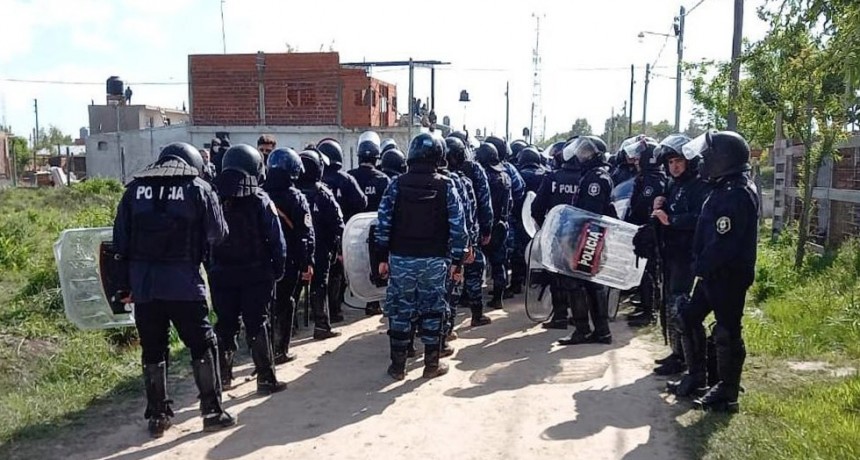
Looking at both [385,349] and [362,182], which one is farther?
[362,182]

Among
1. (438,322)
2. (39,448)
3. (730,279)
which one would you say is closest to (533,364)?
(438,322)

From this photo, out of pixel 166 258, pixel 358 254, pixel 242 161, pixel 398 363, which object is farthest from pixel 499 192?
pixel 166 258

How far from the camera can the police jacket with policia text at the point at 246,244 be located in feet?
18.9

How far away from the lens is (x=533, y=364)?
22.4 feet

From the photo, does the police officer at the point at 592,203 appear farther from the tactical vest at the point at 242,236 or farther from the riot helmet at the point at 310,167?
the tactical vest at the point at 242,236

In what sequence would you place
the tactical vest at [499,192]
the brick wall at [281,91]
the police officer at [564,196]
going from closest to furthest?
the police officer at [564,196], the tactical vest at [499,192], the brick wall at [281,91]

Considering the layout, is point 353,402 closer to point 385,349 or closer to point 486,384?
point 486,384

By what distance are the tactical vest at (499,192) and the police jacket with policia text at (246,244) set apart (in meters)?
3.85

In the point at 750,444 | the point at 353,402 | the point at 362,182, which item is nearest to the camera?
the point at 750,444

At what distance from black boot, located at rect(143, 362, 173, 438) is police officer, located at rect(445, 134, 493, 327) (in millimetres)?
3487

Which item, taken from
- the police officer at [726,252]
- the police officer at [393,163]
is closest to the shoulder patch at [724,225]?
the police officer at [726,252]

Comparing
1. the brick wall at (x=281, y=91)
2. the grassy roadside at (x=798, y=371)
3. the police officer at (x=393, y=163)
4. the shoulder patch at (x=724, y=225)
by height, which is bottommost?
the grassy roadside at (x=798, y=371)

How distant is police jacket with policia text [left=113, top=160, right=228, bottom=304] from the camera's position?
16.1 ft

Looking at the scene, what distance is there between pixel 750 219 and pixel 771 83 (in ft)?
21.9
